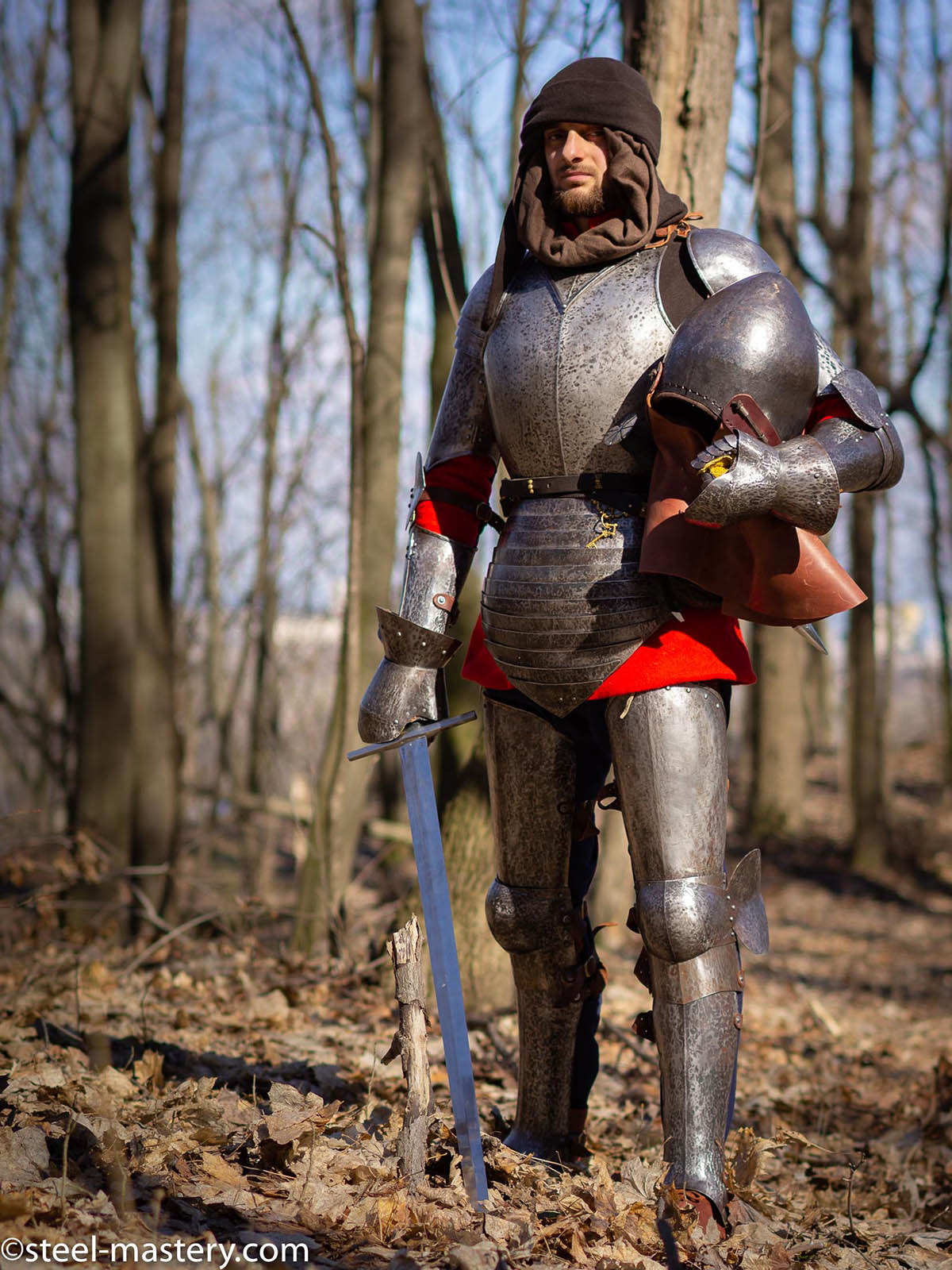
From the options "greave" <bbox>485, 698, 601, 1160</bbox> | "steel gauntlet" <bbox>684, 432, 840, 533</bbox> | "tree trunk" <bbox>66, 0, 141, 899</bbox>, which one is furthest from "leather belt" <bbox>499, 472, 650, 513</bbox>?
"tree trunk" <bbox>66, 0, 141, 899</bbox>

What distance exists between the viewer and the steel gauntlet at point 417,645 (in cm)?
268

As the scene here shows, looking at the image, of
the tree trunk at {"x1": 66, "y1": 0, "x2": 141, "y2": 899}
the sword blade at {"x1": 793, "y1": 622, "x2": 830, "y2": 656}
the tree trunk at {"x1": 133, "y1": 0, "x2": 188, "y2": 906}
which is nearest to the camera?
the sword blade at {"x1": 793, "y1": 622, "x2": 830, "y2": 656}

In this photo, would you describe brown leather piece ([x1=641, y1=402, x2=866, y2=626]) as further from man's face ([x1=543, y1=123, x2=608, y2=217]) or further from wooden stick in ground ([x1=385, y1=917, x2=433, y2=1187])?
wooden stick in ground ([x1=385, y1=917, x2=433, y2=1187])

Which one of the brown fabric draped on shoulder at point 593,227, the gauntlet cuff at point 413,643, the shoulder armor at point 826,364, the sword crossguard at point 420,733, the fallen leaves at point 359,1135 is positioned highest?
the brown fabric draped on shoulder at point 593,227

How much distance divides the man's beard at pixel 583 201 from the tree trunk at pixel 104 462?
12.4 feet

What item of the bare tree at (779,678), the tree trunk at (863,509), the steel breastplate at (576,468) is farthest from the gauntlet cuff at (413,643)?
the bare tree at (779,678)

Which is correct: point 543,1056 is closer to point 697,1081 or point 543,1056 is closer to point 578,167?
point 697,1081

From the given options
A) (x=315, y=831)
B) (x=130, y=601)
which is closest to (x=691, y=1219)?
(x=315, y=831)

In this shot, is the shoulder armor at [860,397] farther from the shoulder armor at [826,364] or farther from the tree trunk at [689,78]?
the tree trunk at [689,78]

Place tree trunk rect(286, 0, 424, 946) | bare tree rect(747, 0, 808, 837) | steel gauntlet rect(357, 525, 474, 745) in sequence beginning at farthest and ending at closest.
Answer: bare tree rect(747, 0, 808, 837) < tree trunk rect(286, 0, 424, 946) < steel gauntlet rect(357, 525, 474, 745)

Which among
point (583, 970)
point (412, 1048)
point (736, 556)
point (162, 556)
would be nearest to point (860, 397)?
point (736, 556)

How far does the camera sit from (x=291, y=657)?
13.4 meters

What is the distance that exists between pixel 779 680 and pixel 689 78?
7836 mm

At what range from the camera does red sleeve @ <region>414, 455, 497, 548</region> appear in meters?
2.79
